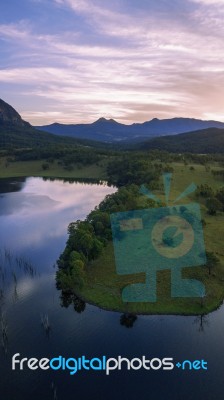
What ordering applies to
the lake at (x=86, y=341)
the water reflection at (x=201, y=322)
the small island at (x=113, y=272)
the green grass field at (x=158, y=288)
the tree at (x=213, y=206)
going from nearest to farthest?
the lake at (x=86, y=341) → the water reflection at (x=201, y=322) → the green grass field at (x=158, y=288) → the small island at (x=113, y=272) → the tree at (x=213, y=206)

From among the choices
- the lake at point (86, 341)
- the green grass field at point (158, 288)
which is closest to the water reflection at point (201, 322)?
the lake at point (86, 341)

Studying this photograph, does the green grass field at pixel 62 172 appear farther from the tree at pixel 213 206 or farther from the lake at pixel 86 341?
the lake at pixel 86 341

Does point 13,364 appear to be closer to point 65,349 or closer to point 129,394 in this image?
point 65,349

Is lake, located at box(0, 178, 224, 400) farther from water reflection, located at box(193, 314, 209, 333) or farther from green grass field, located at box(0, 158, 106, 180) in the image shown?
green grass field, located at box(0, 158, 106, 180)

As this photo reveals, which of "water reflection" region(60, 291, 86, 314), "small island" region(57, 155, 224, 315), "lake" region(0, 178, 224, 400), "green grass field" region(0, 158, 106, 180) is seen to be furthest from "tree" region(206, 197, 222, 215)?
"green grass field" region(0, 158, 106, 180)

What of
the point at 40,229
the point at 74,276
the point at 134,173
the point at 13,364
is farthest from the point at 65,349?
the point at 134,173

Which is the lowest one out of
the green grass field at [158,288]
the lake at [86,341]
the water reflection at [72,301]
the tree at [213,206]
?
the lake at [86,341]

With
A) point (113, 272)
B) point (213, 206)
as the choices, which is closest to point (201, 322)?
point (113, 272)

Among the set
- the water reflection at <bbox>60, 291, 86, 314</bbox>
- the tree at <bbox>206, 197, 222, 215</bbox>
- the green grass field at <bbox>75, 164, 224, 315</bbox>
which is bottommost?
the water reflection at <bbox>60, 291, 86, 314</bbox>
